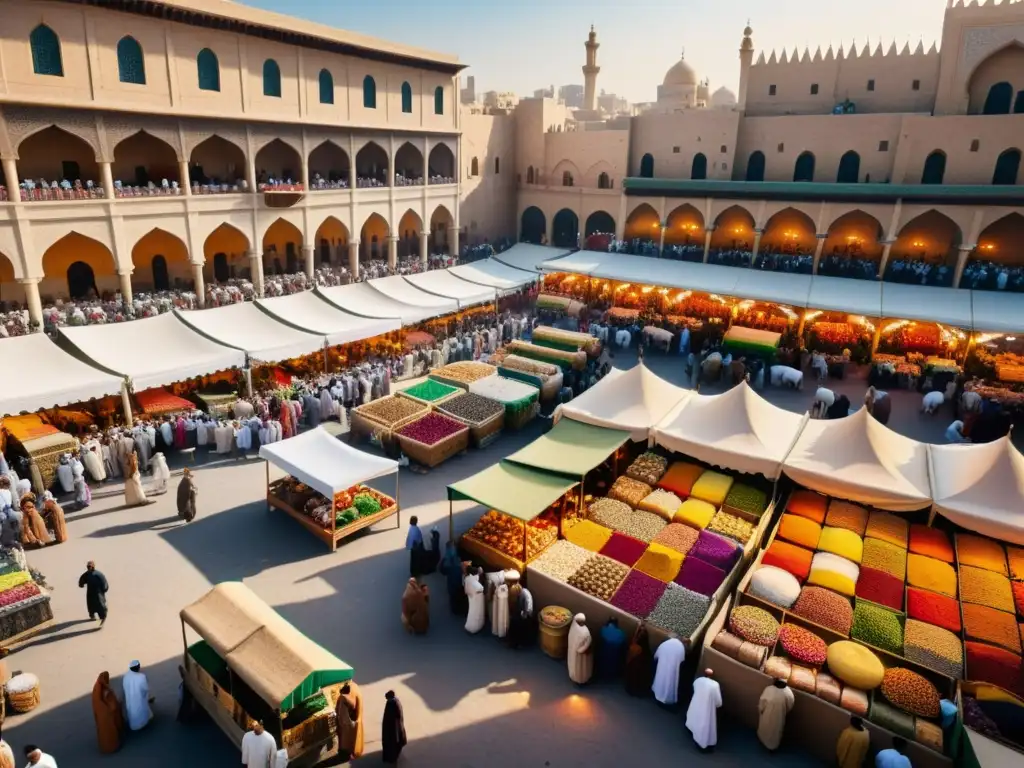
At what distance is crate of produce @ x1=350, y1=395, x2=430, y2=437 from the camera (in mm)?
14086

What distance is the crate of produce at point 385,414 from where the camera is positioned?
14.1 meters

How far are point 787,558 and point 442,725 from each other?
524 centimetres

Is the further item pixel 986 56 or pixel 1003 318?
pixel 986 56

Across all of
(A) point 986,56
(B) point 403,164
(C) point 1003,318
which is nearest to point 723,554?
(C) point 1003,318

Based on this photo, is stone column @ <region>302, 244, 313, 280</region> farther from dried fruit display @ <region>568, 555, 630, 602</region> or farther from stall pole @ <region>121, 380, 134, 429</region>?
dried fruit display @ <region>568, 555, 630, 602</region>

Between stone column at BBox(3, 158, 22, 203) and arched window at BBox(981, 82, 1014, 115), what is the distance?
2970cm

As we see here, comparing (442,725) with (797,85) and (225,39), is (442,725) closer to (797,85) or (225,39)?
(225,39)

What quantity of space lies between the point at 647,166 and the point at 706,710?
26.2m

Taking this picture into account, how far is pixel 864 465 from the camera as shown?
1026 centimetres

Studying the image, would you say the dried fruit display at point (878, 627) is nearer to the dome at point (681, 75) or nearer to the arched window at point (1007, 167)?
the arched window at point (1007, 167)

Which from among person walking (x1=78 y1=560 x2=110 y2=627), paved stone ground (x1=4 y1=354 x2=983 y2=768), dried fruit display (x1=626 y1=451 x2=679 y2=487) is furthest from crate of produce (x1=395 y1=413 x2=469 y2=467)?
person walking (x1=78 y1=560 x2=110 y2=627)

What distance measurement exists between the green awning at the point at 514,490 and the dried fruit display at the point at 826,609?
11.6ft

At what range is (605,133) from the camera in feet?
96.4

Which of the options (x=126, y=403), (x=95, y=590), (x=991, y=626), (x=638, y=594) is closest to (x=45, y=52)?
(x=126, y=403)
